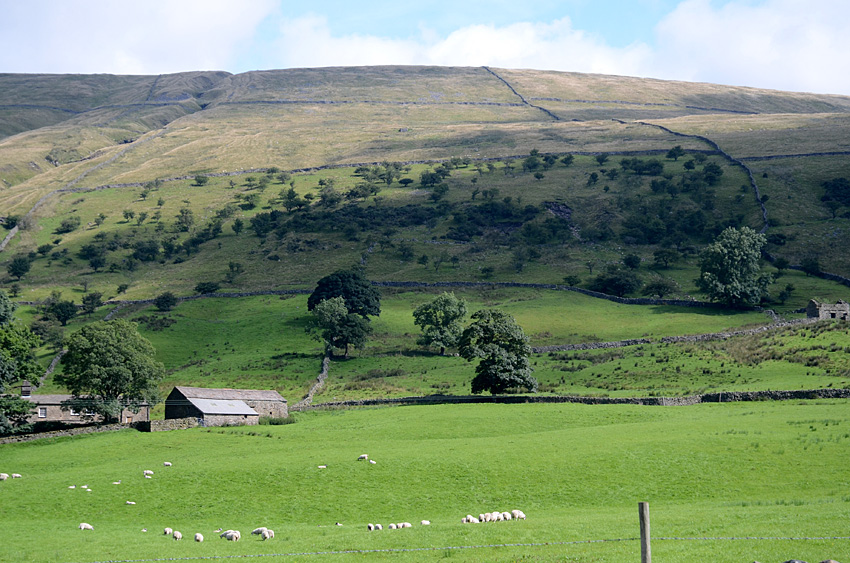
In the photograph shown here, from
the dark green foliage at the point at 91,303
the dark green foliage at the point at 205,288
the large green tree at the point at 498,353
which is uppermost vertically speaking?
the large green tree at the point at 498,353

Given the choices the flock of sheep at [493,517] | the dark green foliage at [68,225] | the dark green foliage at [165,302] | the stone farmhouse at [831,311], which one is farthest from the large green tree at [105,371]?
the dark green foliage at [68,225]

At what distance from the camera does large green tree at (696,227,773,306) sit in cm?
9919

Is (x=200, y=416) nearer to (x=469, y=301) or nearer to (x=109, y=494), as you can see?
(x=109, y=494)

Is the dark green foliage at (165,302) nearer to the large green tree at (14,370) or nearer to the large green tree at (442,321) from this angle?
the large green tree at (442,321)

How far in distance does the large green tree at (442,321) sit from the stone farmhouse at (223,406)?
85.3ft

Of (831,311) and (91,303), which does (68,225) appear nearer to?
(91,303)

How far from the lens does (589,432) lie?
4331cm

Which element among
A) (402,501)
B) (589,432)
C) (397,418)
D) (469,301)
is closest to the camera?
(402,501)

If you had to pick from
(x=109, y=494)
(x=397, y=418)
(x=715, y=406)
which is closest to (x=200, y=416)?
(x=397, y=418)

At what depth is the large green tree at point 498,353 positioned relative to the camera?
6381 centimetres

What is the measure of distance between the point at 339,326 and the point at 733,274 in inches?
2018

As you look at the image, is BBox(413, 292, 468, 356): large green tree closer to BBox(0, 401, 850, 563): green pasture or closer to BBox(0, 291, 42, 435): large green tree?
BBox(0, 401, 850, 563): green pasture

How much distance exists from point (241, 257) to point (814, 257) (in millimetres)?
97921

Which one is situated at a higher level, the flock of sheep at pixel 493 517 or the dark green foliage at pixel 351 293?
the flock of sheep at pixel 493 517
